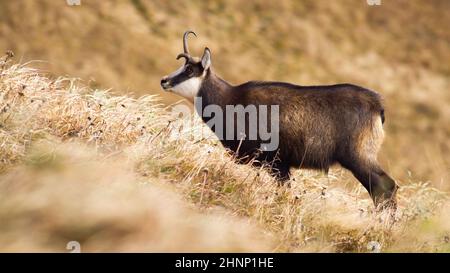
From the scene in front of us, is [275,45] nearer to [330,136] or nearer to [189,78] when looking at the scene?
[189,78]

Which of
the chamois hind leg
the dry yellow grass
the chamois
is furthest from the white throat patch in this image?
the chamois hind leg

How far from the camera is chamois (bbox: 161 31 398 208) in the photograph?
946cm

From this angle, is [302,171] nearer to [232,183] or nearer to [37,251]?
[232,183]

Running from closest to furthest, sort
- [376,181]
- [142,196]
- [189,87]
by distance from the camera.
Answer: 1. [142,196]
2. [376,181]
3. [189,87]

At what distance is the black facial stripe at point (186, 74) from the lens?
1006 centimetres

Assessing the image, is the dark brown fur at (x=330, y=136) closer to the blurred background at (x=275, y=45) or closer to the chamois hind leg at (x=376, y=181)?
the chamois hind leg at (x=376, y=181)

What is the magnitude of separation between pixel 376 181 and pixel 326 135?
72 cm

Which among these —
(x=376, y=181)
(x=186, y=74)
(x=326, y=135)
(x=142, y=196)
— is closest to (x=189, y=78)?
(x=186, y=74)

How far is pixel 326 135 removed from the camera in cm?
956

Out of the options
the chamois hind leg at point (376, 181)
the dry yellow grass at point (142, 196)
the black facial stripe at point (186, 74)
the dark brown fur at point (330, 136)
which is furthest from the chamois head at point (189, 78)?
the chamois hind leg at point (376, 181)

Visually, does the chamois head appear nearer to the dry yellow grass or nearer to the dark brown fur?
the dry yellow grass

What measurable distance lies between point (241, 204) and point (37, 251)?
2244 mm

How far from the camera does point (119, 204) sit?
6934 millimetres

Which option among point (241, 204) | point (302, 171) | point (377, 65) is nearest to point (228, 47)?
point (377, 65)
